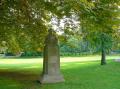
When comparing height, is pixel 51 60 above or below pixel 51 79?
above

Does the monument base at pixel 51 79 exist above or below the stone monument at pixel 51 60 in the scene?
below

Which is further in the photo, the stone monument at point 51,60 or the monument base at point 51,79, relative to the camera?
the stone monument at point 51,60

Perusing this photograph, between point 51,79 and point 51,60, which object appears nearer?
point 51,79

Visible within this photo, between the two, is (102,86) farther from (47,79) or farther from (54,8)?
(54,8)

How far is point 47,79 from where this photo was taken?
17297 mm

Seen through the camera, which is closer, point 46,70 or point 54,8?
point 54,8

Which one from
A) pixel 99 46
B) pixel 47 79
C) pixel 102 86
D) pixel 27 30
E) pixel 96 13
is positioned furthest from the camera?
pixel 99 46

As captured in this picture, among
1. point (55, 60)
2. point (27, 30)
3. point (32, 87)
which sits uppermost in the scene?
point (27, 30)

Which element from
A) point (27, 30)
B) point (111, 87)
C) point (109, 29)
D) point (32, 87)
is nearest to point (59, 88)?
point (32, 87)

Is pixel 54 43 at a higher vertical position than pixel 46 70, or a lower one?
higher

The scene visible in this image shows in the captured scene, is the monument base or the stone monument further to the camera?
the stone monument

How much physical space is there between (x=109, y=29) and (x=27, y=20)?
5066mm

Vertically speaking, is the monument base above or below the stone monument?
below

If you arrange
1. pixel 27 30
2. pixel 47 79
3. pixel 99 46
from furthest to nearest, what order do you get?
pixel 99 46 → pixel 27 30 → pixel 47 79
